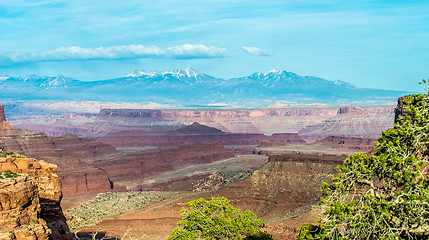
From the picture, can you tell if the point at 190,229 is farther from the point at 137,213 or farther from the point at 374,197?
the point at 137,213

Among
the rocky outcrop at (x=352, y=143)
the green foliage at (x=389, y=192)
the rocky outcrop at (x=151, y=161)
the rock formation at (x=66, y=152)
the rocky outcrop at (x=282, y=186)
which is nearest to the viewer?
the green foliage at (x=389, y=192)

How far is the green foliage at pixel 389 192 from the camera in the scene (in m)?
17.9

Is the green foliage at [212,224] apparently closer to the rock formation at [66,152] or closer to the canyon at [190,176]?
the canyon at [190,176]

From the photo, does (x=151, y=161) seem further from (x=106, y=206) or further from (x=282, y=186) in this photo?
(x=282, y=186)

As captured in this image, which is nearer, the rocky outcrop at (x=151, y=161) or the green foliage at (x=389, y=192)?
the green foliage at (x=389, y=192)

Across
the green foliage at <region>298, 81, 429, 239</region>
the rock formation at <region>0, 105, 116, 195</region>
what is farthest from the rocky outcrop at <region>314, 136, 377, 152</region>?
the green foliage at <region>298, 81, 429, 239</region>

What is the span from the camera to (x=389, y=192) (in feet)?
61.9

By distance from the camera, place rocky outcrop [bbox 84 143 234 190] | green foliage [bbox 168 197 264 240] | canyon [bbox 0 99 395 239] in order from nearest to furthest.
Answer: green foliage [bbox 168 197 264 240]
canyon [bbox 0 99 395 239]
rocky outcrop [bbox 84 143 234 190]

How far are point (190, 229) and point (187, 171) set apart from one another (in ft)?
376

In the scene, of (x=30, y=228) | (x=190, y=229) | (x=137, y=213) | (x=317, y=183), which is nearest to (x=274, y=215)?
(x=317, y=183)

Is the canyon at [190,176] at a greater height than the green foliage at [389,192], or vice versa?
the green foliage at [389,192]

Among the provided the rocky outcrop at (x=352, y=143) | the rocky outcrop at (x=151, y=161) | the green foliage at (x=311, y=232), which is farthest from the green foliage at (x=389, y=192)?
the rocky outcrop at (x=352, y=143)

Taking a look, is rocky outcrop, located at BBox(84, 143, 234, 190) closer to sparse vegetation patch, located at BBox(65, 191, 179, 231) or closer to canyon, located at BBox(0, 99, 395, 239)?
canyon, located at BBox(0, 99, 395, 239)

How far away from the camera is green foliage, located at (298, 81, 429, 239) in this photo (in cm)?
1786
